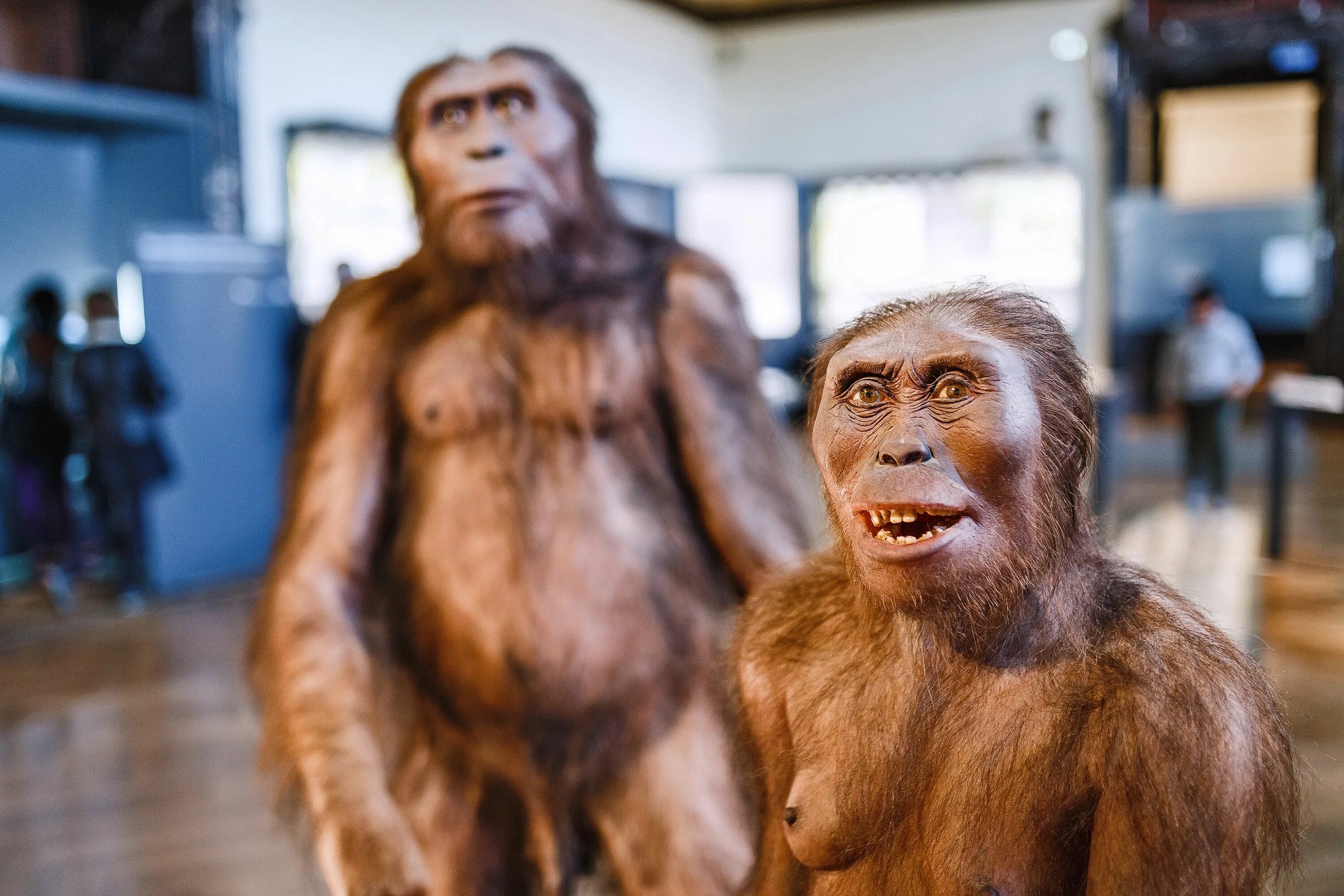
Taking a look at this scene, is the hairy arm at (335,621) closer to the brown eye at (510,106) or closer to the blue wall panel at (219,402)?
the brown eye at (510,106)

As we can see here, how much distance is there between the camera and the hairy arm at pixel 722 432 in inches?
82.9

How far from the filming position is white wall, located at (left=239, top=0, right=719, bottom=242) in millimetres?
8289

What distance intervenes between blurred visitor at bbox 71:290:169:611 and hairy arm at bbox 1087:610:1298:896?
6224 millimetres

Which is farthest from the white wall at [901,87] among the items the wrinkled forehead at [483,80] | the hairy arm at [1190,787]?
the hairy arm at [1190,787]

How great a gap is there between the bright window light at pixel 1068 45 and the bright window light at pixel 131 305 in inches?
355

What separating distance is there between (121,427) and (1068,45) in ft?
31.4

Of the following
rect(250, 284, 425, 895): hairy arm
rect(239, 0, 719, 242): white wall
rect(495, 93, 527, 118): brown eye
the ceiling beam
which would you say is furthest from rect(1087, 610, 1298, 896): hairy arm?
the ceiling beam

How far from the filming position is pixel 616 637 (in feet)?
6.72

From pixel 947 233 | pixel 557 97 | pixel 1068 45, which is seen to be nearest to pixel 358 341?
pixel 557 97

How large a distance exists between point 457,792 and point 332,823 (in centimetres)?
45

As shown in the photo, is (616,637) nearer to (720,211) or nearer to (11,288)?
(11,288)

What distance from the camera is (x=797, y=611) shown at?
1.32 m

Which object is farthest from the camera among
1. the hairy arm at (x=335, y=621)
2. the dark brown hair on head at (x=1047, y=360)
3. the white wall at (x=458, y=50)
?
the white wall at (x=458, y=50)

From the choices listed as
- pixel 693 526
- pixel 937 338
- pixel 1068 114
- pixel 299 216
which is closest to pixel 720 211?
pixel 1068 114
